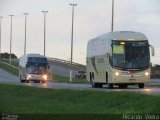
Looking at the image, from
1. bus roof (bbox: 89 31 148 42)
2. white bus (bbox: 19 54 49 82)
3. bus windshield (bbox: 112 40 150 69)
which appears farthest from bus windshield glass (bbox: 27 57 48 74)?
bus windshield (bbox: 112 40 150 69)

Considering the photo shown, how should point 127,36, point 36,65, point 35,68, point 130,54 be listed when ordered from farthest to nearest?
point 35,68 < point 36,65 < point 127,36 < point 130,54

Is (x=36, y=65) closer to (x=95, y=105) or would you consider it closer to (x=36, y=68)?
(x=36, y=68)

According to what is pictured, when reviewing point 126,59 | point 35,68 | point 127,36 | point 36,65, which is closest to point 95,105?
point 126,59

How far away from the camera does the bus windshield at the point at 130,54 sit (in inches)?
1539

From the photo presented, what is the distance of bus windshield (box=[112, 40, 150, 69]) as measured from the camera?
39094 millimetres

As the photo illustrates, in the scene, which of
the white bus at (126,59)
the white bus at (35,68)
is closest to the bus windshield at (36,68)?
the white bus at (35,68)

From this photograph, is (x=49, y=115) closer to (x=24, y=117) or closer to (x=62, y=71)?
(x=24, y=117)

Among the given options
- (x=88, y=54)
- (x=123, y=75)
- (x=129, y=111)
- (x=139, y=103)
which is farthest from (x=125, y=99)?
(x=88, y=54)

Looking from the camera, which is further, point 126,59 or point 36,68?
point 36,68

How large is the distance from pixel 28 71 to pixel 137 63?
2935 cm

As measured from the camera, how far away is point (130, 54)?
39.1 m

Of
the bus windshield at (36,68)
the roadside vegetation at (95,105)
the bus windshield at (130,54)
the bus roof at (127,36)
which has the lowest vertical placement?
the roadside vegetation at (95,105)

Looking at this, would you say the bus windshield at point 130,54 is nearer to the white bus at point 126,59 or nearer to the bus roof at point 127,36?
the white bus at point 126,59

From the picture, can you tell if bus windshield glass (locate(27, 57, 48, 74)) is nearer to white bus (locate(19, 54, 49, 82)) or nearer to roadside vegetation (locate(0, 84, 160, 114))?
white bus (locate(19, 54, 49, 82))
